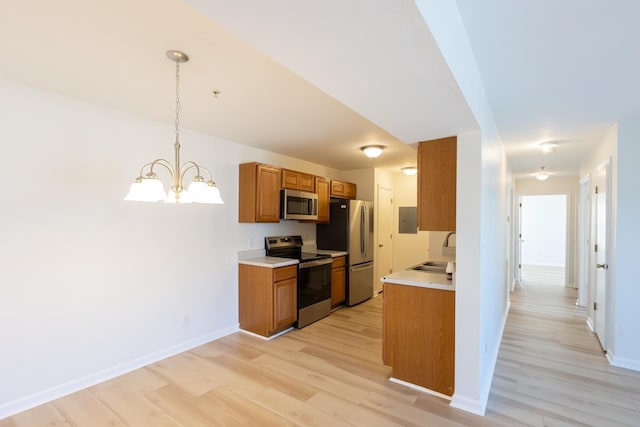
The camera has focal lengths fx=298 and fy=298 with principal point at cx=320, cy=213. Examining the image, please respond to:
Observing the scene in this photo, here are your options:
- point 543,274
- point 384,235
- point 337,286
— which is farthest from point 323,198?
point 543,274

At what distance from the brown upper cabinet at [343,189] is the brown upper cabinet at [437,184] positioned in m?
2.52

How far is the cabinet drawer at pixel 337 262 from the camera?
15.5 ft

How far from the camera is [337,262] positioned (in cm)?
481

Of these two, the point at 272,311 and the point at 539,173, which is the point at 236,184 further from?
the point at 539,173

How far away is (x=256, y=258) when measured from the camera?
4156 mm

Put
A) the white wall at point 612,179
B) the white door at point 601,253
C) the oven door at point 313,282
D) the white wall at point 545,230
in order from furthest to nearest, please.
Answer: the white wall at point 545,230 < the oven door at point 313,282 < the white door at point 601,253 < the white wall at point 612,179

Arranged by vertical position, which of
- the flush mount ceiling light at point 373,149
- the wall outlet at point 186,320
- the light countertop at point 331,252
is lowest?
the wall outlet at point 186,320

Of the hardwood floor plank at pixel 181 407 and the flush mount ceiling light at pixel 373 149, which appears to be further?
the flush mount ceiling light at pixel 373 149

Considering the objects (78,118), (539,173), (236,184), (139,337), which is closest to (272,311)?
(139,337)

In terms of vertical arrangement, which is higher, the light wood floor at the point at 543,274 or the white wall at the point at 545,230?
the white wall at the point at 545,230

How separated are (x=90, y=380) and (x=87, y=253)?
3.68 ft

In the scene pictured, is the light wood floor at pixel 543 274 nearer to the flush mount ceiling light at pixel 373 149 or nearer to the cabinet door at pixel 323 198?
the cabinet door at pixel 323 198

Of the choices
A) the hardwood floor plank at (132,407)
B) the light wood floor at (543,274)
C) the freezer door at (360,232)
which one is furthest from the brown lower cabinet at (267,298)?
the light wood floor at (543,274)

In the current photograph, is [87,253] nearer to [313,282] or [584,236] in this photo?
[313,282]
